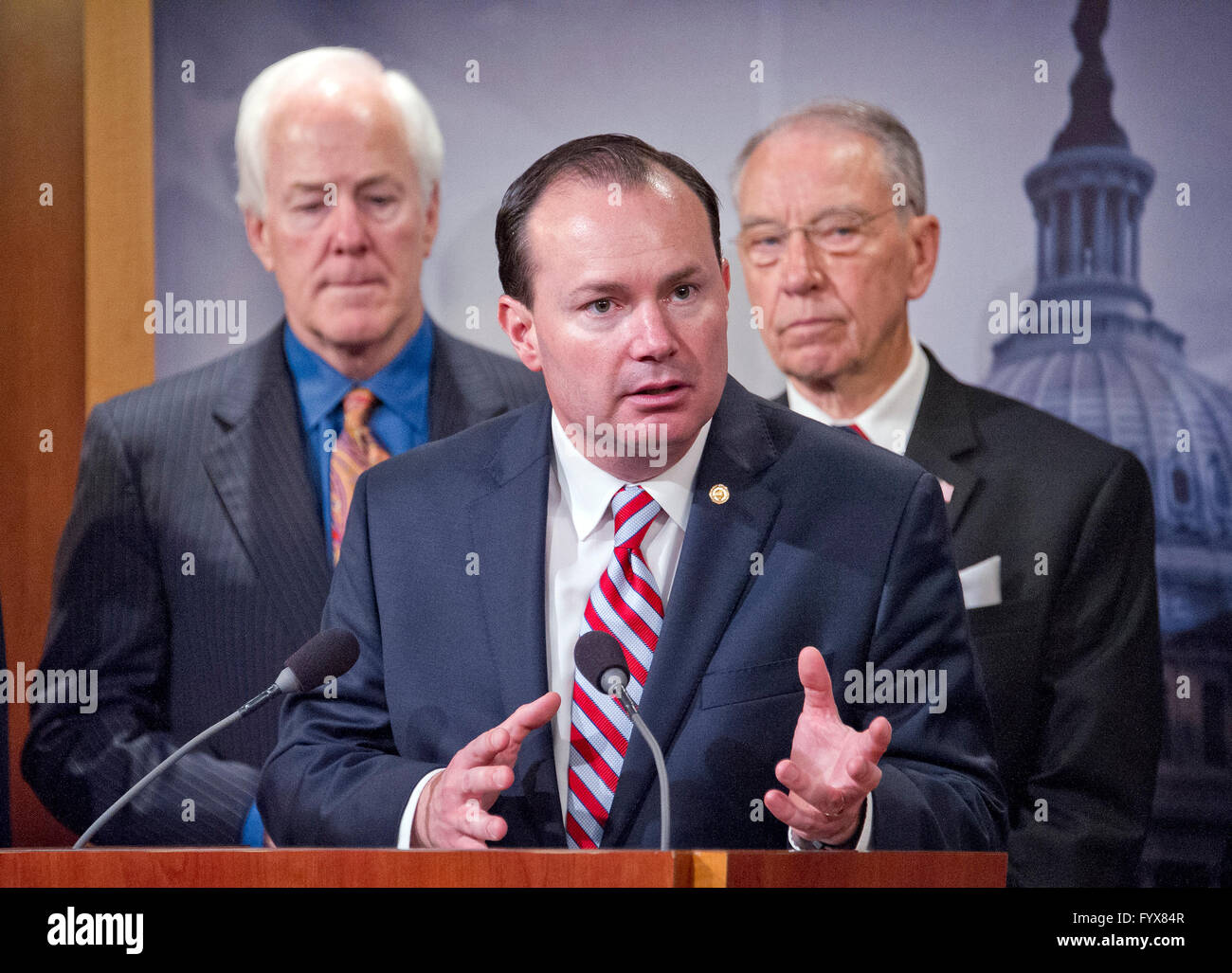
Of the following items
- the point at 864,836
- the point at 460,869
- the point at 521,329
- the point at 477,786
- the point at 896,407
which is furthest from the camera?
the point at 896,407

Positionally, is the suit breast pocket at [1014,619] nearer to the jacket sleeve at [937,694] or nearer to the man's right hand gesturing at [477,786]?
the jacket sleeve at [937,694]

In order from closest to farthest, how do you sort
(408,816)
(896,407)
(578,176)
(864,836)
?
1. (864,836)
2. (408,816)
3. (578,176)
4. (896,407)

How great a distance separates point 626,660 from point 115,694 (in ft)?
5.20

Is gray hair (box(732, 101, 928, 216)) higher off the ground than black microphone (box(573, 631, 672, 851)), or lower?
higher

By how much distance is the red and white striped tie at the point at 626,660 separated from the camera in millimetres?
2828

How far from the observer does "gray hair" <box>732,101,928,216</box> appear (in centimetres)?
355

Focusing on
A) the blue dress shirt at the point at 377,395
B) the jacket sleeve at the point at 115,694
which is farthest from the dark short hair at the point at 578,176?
the jacket sleeve at the point at 115,694

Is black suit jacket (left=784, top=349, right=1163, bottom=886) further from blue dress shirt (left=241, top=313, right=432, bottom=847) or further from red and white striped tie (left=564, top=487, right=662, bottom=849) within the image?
blue dress shirt (left=241, top=313, right=432, bottom=847)

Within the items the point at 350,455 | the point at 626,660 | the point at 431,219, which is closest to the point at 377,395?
the point at 350,455

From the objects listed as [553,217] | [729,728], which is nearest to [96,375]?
[553,217]

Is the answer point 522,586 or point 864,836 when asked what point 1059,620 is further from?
point 522,586

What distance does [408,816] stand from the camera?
8.59ft

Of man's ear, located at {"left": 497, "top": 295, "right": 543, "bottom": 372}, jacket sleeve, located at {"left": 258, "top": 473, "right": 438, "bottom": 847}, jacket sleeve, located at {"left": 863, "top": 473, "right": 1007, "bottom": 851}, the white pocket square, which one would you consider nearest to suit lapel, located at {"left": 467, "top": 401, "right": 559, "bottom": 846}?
man's ear, located at {"left": 497, "top": 295, "right": 543, "bottom": 372}

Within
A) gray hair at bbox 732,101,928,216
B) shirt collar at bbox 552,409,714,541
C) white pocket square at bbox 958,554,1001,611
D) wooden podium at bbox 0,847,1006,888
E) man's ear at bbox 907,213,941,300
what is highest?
gray hair at bbox 732,101,928,216
